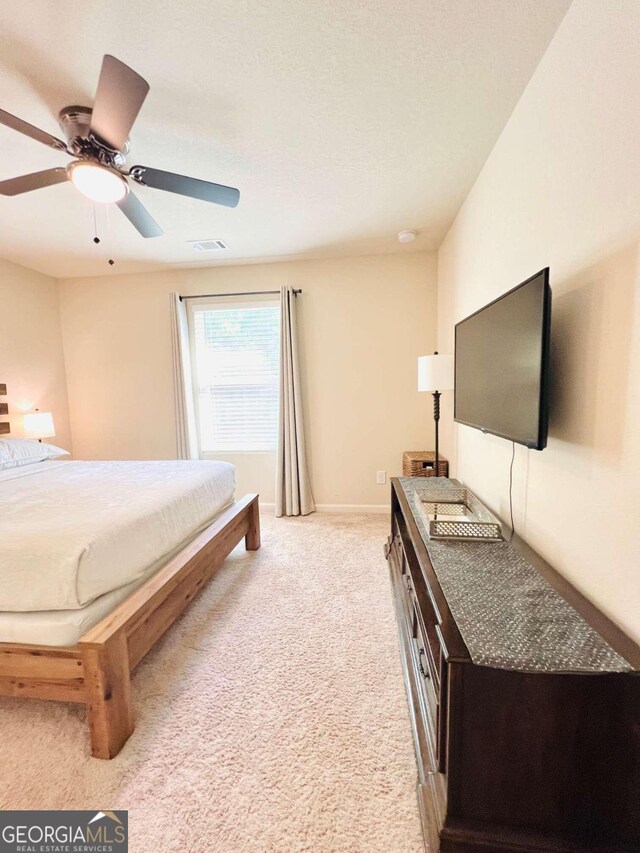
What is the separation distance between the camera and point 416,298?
333cm

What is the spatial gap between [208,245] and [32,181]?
1.52 m

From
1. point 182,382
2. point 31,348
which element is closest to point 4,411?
point 31,348

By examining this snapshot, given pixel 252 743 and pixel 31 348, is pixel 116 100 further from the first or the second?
pixel 31 348

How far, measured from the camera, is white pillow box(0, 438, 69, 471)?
8.52 ft

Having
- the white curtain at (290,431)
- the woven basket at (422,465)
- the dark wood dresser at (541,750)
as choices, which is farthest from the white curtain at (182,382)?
the dark wood dresser at (541,750)

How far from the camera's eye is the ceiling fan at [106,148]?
1.21 meters

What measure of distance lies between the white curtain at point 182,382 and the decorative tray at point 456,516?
2.58 meters

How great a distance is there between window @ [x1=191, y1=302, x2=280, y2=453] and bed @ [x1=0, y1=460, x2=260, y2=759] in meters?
1.84

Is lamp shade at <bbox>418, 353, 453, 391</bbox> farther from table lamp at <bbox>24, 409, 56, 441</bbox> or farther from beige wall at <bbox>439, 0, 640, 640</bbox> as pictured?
table lamp at <bbox>24, 409, 56, 441</bbox>

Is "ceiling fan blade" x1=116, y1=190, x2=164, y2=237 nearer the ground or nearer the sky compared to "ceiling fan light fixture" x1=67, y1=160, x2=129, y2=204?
nearer the sky

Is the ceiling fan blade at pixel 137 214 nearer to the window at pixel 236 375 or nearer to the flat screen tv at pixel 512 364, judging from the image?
the window at pixel 236 375

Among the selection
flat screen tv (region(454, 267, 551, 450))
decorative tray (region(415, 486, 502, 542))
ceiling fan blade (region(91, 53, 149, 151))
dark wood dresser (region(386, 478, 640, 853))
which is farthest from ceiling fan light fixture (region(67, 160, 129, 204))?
dark wood dresser (region(386, 478, 640, 853))

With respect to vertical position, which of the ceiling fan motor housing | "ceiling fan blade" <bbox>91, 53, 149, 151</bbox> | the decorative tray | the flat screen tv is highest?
the ceiling fan motor housing

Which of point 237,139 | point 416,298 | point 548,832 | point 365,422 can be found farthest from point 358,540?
point 237,139
